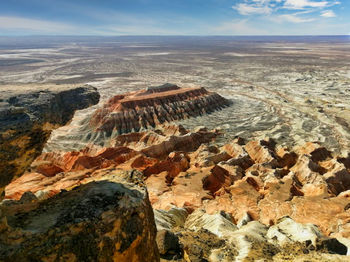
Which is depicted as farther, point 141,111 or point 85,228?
point 141,111

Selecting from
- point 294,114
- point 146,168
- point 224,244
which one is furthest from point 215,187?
point 294,114

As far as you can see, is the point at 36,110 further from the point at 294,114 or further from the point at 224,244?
the point at 294,114

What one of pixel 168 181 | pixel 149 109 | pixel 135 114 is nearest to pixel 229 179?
pixel 168 181

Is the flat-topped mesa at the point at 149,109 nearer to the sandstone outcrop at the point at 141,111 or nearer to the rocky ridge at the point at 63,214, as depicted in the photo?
the sandstone outcrop at the point at 141,111

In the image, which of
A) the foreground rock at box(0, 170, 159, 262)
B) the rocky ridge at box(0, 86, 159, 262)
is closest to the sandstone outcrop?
the rocky ridge at box(0, 86, 159, 262)

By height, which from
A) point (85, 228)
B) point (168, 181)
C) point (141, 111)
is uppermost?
point (85, 228)

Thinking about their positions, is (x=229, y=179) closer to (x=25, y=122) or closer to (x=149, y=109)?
(x=25, y=122)
